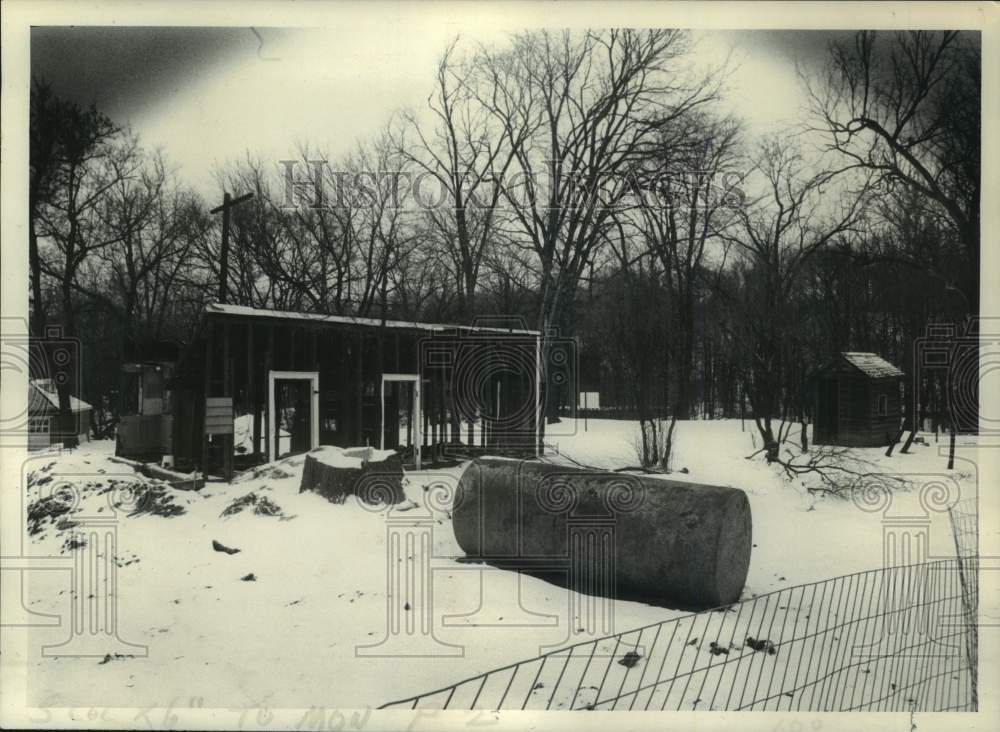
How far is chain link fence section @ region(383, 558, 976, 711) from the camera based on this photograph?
394 cm

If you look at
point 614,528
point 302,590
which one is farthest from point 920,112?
point 302,590

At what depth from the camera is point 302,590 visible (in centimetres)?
452

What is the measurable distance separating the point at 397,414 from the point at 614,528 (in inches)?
203

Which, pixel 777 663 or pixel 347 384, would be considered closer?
pixel 777 663

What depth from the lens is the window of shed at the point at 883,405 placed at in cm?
518

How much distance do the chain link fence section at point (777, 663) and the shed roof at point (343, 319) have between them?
3.29 m

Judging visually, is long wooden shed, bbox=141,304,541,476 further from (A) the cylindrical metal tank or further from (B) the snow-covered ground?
(B) the snow-covered ground

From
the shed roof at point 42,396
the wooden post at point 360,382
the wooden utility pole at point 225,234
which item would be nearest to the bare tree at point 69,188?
the shed roof at point 42,396

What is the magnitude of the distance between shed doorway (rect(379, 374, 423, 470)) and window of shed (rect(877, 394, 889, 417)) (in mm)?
4927

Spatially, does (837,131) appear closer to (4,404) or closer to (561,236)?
(561,236)

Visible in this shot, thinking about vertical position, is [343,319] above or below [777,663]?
above

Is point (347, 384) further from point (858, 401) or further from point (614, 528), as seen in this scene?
point (858, 401)

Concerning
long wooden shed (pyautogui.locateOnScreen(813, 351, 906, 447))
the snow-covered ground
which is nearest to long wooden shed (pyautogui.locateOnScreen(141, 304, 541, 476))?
the snow-covered ground

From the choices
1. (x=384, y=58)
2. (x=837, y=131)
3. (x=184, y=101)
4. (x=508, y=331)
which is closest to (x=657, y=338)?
(x=508, y=331)
